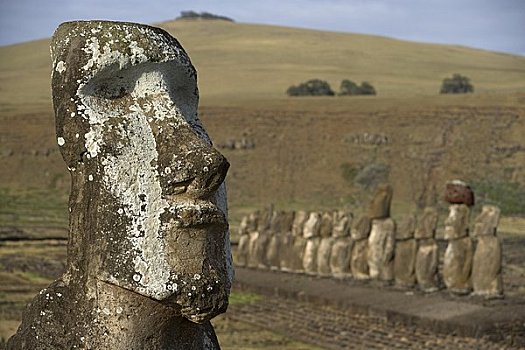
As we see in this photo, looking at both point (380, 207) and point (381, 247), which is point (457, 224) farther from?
point (380, 207)

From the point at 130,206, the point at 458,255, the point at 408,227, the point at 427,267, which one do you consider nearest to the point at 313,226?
the point at 408,227

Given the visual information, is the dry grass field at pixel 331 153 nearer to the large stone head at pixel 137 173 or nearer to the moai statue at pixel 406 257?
the moai statue at pixel 406 257

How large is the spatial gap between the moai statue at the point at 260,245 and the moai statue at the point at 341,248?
75.6 inches

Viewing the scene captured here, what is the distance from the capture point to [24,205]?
122 feet

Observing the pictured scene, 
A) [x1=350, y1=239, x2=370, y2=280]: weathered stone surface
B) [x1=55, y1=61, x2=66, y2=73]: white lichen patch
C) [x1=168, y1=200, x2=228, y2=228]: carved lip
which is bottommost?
[x1=350, y1=239, x2=370, y2=280]: weathered stone surface

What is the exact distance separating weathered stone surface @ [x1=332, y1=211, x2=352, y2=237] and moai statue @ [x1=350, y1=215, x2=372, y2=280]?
0.52 metres

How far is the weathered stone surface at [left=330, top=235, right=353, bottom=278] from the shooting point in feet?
63.5

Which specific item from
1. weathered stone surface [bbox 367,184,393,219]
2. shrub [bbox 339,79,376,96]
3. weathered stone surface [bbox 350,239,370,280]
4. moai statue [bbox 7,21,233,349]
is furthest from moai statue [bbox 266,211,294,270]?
shrub [bbox 339,79,376,96]

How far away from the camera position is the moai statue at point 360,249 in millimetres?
19016

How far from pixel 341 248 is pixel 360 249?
1.50 feet

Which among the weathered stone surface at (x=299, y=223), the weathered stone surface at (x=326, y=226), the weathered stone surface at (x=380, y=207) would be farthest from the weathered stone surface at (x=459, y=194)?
the weathered stone surface at (x=299, y=223)

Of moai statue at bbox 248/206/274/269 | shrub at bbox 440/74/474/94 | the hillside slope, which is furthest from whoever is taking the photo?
the hillside slope

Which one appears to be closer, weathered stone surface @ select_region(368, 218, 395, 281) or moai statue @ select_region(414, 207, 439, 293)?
moai statue @ select_region(414, 207, 439, 293)

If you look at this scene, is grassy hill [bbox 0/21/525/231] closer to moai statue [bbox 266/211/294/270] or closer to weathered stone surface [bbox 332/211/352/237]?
moai statue [bbox 266/211/294/270]
